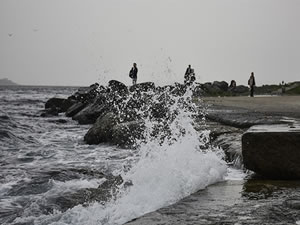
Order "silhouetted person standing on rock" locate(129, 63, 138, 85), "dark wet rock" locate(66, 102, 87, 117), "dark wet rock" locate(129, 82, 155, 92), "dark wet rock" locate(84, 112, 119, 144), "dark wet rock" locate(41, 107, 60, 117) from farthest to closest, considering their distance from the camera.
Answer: "dark wet rock" locate(41, 107, 60, 117), "dark wet rock" locate(66, 102, 87, 117), "silhouetted person standing on rock" locate(129, 63, 138, 85), "dark wet rock" locate(129, 82, 155, 92), "dark wet rock" locate(84, 112, 119, 144)

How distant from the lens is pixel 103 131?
10.3 meters

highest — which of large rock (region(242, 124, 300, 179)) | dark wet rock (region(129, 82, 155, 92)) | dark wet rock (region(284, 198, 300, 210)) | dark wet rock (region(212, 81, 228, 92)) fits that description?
dark wet rock (region(212, 81, 228, 92))

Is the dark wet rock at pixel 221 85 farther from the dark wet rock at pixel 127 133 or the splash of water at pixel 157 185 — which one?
the splash of water at pixel 157 185

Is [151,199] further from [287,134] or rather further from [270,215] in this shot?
[287,134]

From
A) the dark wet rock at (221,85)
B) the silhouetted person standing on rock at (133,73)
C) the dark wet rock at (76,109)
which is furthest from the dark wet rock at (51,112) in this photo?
the dark wet rock at (221,85)

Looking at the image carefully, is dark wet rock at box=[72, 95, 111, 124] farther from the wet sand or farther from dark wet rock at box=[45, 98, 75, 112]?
dark wet rock at box=[45, 98, 75, 112]

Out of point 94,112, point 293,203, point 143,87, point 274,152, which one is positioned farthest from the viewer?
point 143,87

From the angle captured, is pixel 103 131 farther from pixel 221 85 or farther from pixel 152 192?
pixel 221 85

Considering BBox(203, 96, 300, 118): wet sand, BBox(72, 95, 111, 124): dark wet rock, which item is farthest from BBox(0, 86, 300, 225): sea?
BBox(72, 95, 111, 124): dark wet rock

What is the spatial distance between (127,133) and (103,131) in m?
1.17

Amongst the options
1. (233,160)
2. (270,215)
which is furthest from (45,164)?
(270,215)

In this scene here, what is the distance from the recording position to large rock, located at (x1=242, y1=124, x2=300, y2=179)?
3961mm

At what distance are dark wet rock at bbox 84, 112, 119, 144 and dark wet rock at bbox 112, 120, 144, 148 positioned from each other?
36cm

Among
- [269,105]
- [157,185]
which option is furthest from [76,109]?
[157,185]
